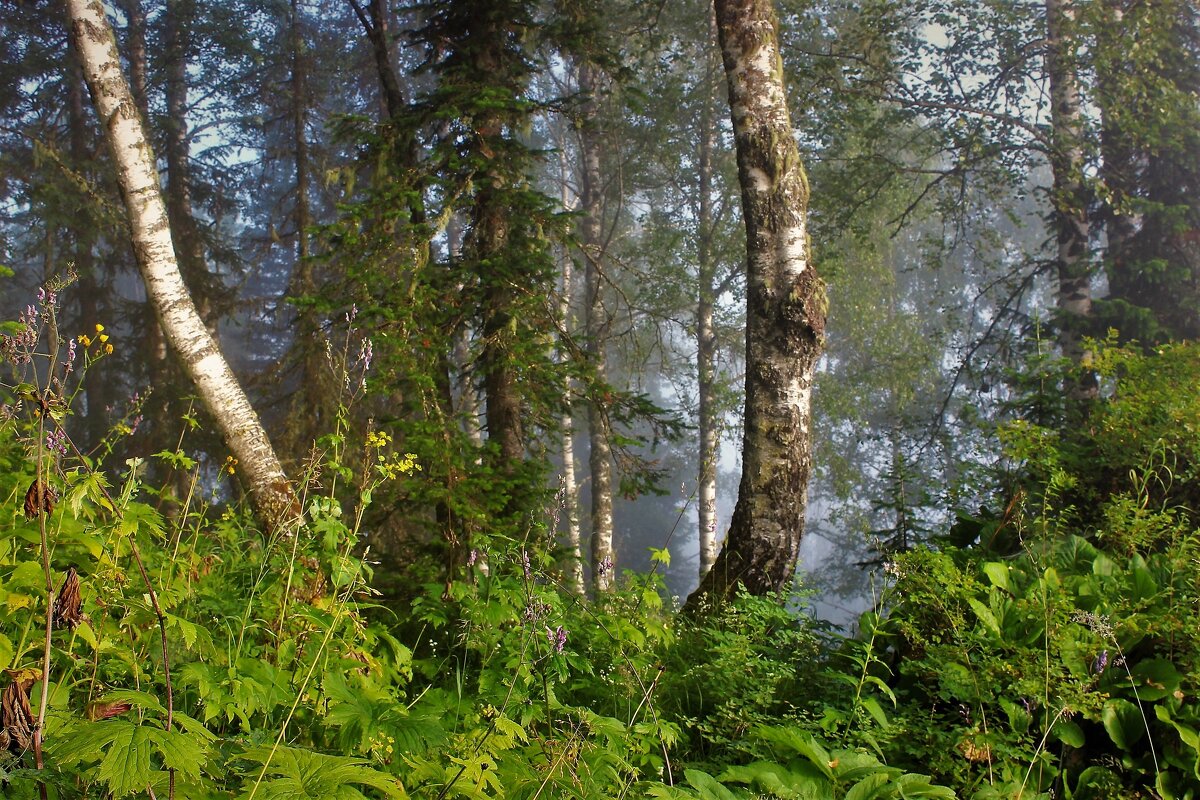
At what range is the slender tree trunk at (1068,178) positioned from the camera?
9.34 meters

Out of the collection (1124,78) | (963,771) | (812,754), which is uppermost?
(1124,78)

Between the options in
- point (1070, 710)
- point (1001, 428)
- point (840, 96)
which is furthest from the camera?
point (840, 96)

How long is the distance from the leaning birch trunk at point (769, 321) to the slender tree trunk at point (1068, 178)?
5972 mm

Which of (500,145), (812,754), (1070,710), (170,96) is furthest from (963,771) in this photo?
(170,96)

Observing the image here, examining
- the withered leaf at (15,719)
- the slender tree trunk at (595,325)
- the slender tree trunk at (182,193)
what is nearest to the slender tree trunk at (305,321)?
the slender tree trunk at (182,193)

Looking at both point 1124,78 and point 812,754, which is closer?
point 812,754

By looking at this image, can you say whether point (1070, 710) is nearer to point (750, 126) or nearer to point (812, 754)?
point (812, 754)

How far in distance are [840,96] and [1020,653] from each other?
9.22 meters

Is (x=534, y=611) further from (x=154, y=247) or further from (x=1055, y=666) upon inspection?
(x=154, y=247)

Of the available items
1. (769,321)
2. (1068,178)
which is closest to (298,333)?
Result: (769,321)

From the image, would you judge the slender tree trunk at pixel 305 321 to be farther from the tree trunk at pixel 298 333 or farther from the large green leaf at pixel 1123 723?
the large green leaf at pixel 1123 723

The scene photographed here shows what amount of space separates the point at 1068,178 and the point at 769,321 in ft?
21.9

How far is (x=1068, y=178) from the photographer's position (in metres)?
9.30

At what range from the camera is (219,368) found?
478 centimetres
